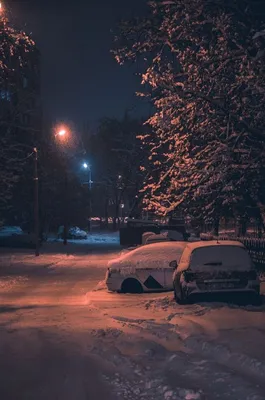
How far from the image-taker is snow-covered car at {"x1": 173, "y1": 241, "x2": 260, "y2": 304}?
39.4ft

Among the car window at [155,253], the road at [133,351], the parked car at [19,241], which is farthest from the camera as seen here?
the parked car at [19,241]

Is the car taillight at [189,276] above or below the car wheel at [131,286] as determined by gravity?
above

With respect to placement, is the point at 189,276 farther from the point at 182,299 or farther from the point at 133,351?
the point at 133,351

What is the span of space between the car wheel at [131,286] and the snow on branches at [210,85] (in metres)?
3.08

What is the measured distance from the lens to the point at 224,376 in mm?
6559

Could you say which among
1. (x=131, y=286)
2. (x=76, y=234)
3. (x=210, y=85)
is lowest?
(x=131, y=286)

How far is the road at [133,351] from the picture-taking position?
632 cm

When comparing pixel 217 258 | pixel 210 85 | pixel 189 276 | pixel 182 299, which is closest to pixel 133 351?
pixel 189 276

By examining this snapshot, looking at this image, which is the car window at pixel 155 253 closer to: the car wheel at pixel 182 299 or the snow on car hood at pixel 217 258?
the snow on car hood at pixel 217 258

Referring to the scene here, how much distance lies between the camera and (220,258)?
12.3 metres

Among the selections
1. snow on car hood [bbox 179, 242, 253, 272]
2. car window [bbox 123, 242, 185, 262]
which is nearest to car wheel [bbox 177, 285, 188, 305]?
snow on car hood [bbox 179, 242, 253, 272]

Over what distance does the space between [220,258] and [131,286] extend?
176 inches

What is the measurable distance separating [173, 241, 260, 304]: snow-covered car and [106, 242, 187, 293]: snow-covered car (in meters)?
3.60

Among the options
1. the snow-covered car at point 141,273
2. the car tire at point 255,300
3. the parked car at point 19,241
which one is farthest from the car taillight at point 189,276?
the parked car at point 19,241
